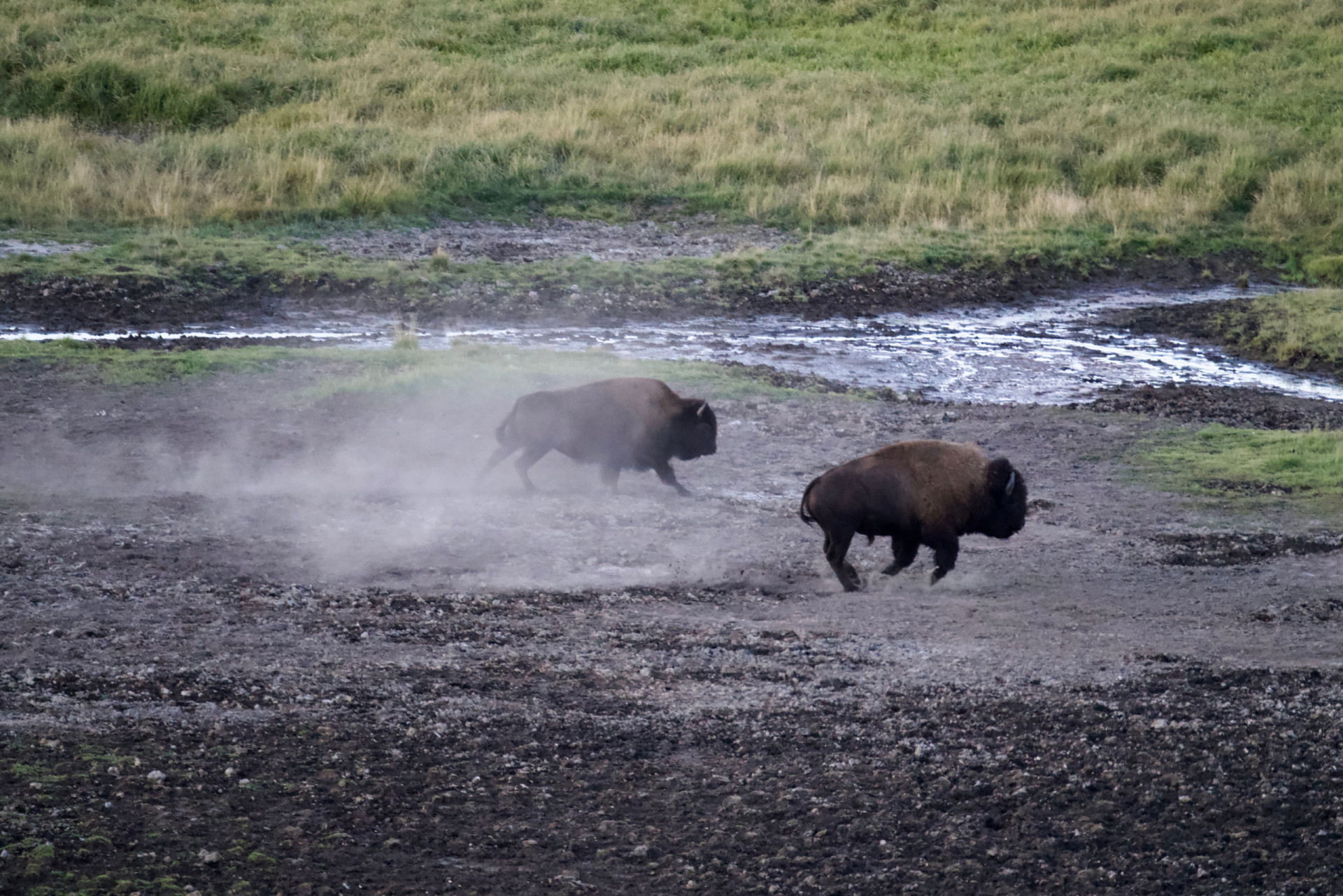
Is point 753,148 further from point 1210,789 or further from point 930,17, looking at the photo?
point 1210,789

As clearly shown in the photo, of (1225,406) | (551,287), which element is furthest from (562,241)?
(1225,406)

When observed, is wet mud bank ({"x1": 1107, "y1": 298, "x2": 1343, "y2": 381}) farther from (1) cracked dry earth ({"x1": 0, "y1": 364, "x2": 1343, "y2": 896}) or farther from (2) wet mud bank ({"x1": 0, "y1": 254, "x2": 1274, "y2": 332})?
(1) cracked dry earth ({"x1": 0, "y1": 364, "x2": 1343, "y2": 896})

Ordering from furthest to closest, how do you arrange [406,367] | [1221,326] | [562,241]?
[562,241]
[1221,326]
[406,367]

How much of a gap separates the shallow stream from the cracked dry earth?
4536 mm

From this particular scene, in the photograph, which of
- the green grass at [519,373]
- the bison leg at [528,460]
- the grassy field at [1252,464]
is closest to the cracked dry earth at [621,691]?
the bison leg at [528,460]

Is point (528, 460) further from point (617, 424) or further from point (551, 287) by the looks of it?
point (551, 287)

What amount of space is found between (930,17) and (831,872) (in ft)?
126

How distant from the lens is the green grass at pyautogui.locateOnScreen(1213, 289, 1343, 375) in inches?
642

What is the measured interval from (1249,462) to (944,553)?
4.80 m

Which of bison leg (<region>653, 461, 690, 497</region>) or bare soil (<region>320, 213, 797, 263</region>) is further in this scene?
bare soil (<region>320, 213, 797, 263</region>)

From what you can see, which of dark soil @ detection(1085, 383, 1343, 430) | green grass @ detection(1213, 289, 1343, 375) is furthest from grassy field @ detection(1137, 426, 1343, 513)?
green grass @ detection(1213, 289, 1343, 375)

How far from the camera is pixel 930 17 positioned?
39.6 m

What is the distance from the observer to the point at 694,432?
9477mm

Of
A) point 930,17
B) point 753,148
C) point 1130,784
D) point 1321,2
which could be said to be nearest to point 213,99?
point 753,148
